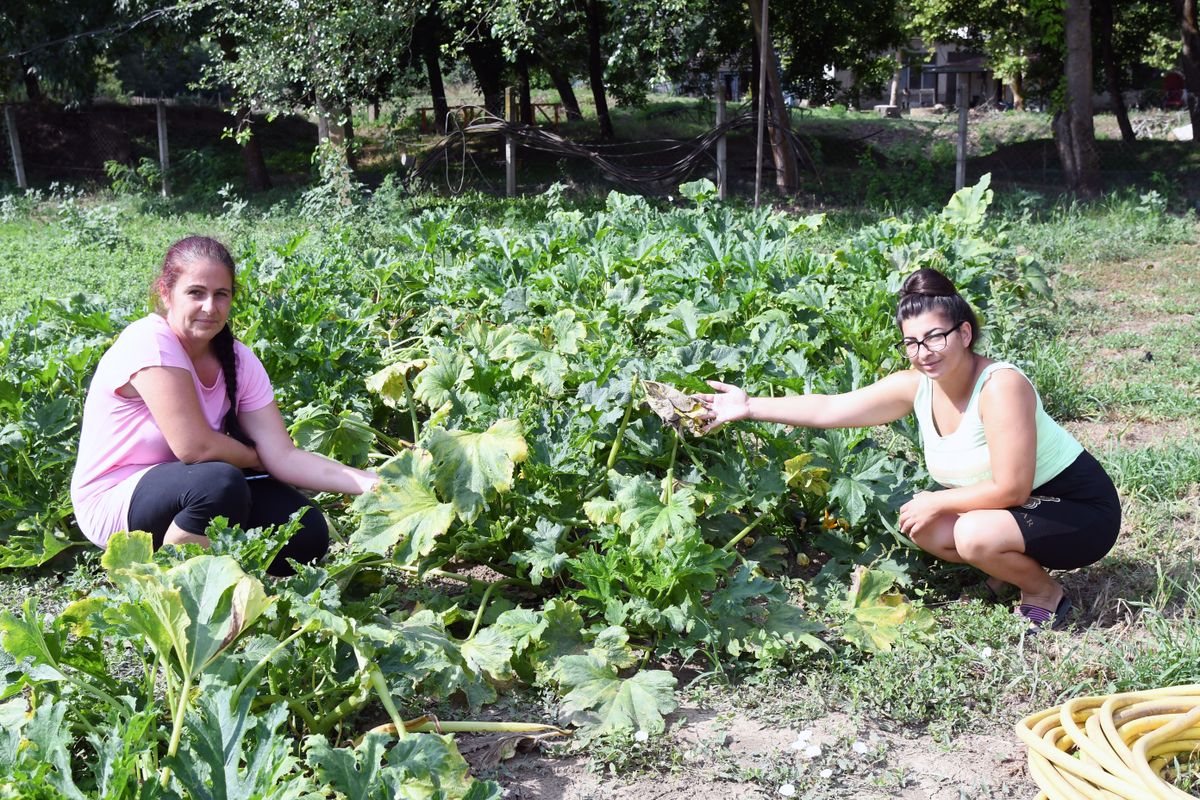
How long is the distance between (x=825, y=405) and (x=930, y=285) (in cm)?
54

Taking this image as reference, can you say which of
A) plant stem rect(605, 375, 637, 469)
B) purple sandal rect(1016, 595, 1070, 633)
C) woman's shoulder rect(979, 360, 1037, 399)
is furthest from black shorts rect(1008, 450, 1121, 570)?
plant stem rect(605, 375, 637, 469)

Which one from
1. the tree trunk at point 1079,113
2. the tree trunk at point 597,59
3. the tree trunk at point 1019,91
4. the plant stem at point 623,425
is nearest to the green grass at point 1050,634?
the plant stem at point 623,425

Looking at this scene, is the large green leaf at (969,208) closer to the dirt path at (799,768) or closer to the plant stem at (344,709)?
the dirt path at (799,768)

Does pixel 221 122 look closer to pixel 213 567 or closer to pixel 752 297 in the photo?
pixel 752 297

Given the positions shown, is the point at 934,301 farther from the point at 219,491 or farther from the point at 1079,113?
the point at 1079,113

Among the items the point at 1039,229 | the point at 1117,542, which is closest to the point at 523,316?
the point at 1117,542

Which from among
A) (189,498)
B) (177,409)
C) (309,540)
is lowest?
(309,540)

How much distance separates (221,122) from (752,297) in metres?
23.4

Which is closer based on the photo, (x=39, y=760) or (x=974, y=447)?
(x=39, y=760)

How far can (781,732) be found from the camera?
2.88 meters

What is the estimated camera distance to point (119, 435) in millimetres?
3436

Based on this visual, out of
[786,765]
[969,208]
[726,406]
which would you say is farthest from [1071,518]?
[969,208]

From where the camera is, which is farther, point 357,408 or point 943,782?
point 357,408

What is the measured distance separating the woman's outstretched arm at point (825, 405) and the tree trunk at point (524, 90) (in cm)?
1889
